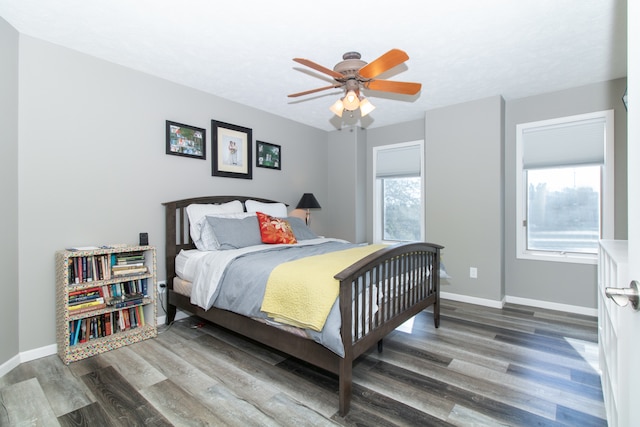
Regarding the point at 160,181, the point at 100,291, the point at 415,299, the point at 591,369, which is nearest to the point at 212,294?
the point at 100,291

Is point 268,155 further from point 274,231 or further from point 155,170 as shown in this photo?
point 155,170

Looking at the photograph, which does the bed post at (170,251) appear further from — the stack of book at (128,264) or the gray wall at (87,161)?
the stack of book at (128,264)

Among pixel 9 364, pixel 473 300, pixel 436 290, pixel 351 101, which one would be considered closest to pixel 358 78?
pixel 351 101

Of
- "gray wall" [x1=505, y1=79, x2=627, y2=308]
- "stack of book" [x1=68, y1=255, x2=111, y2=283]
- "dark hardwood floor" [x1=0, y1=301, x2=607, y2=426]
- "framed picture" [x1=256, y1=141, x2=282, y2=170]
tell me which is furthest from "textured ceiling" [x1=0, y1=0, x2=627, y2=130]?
"dark hardwood floor" [x1=0, y1=301, x2=607, y2=426]

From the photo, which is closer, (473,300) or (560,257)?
(560,257)

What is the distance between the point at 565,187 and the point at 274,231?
10.9 feet

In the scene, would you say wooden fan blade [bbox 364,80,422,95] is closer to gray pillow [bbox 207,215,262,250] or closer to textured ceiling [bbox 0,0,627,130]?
textured ceiling [bbox 0,0,627,130]

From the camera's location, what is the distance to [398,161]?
4.84m

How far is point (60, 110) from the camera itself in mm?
2518

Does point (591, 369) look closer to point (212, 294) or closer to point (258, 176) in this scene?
point (212, 294)

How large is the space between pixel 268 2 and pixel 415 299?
98.6 inches

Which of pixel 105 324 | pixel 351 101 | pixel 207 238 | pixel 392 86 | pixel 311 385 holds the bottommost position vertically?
pixel 311 385

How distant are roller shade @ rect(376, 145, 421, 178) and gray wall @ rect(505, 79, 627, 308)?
120 cm

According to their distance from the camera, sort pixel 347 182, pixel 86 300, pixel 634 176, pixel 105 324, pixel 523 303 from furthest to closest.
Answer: pixel 347 182
pixel 523 303
pixel 105 324
pixel 86 300
pixel 634 176
